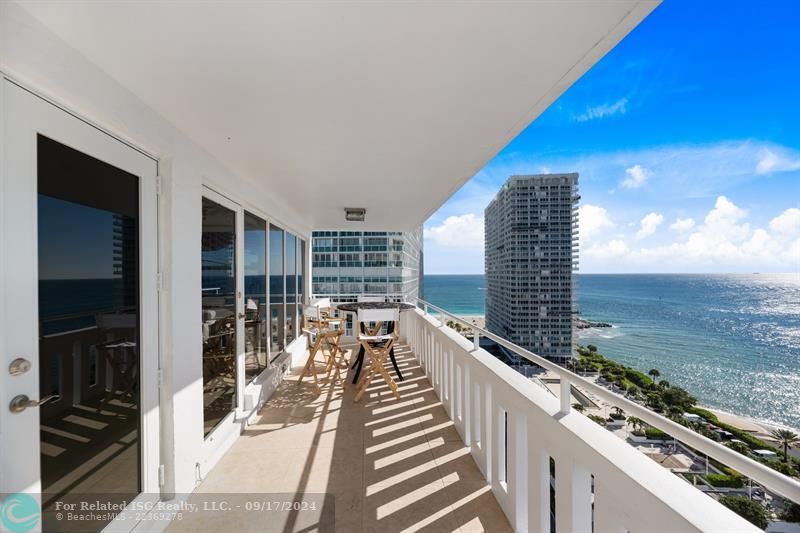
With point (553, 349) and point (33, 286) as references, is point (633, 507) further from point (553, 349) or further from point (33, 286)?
point (553, 349)

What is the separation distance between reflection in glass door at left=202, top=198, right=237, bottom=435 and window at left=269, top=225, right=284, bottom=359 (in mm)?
1153

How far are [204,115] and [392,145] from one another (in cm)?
117

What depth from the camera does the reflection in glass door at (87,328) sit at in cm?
133

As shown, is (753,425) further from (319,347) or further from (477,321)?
(477,321)

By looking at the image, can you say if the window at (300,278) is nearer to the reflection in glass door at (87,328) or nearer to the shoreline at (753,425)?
the shoreline at (753,425)

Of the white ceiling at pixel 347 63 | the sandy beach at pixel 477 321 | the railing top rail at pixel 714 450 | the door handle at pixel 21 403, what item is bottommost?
the sandy beach at pixel 477 321

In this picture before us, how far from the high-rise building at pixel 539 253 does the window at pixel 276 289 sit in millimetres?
13838

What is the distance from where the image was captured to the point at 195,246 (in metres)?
2.28

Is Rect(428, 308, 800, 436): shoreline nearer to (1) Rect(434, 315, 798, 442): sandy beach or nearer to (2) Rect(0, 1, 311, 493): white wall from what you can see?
(1) Rect(434, 315, 798, 442): sandy beach

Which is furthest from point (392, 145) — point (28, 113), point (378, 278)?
point (378, 278)

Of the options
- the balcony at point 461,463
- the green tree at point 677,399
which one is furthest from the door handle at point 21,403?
the green tree at point 677,399

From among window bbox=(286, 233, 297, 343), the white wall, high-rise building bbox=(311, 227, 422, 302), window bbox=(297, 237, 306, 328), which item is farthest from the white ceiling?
high-rise building bbox=(311, 227, 422, 302)

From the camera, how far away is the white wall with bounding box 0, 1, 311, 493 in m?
1.24

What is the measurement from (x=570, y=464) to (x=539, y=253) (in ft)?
54.7
